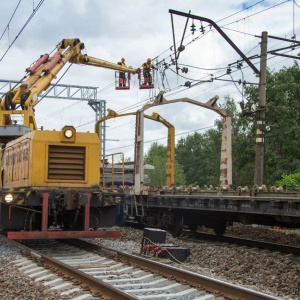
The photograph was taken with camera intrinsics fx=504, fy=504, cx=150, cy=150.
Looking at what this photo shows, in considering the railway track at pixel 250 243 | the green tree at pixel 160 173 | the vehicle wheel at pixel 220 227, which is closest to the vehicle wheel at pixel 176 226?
the railway track at pixel 250 243

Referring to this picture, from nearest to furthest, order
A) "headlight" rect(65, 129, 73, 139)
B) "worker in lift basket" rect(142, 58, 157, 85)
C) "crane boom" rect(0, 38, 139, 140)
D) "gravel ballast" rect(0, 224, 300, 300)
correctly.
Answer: "gravel ballast" rect(0, 224, 300, 300)
"headlight" rect(65, 129, 73, 139)
"crane boom" rect(0, 38, 139, 140)
"worker in lift basket" rect(142, 58, 157, 85)

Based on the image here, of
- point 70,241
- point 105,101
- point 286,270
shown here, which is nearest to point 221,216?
point 70,241

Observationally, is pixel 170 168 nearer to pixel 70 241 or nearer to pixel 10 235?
pixel 70 241

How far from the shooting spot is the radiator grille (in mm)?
11830

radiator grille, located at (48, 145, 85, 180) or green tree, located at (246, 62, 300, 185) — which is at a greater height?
green tree, located at (246, 62, 300, 185)

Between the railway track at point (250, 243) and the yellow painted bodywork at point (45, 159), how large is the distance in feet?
16.7

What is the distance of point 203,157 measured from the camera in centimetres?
10450

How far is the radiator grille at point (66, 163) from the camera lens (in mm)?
11830

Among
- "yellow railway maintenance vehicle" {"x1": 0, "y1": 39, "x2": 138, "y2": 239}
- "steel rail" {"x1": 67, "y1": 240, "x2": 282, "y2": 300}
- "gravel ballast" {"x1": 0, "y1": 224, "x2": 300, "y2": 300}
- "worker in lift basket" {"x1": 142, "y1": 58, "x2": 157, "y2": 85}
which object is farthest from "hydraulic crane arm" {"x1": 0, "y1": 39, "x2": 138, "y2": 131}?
"steel rail" {"x1": 67, "y1": 240, "x2": 282, "y2": 300}

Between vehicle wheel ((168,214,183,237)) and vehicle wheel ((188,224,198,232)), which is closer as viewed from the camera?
vehicle wheel ((168,214,183,237))

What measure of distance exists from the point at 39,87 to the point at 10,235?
28.1 feet

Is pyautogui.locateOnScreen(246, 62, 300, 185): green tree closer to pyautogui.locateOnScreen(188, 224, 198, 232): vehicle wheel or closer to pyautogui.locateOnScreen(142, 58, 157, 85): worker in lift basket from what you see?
pyautogui.locateOnScreen(142, 58, 157, 85): worker in lift basket

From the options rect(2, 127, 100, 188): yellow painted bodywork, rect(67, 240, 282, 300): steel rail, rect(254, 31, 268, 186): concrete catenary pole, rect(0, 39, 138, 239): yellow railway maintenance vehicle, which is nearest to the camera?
rect(67, 240, 282, 300): steel rail

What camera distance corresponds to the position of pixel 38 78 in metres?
19.0
